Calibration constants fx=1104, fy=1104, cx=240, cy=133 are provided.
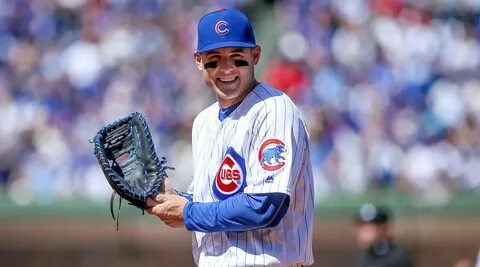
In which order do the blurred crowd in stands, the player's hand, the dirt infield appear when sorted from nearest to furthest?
the player's hand → the dirt infield → the blurred crowd in stands

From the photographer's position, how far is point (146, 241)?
9.61 metres

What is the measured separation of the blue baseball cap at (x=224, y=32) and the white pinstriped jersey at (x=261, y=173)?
0.68 feet

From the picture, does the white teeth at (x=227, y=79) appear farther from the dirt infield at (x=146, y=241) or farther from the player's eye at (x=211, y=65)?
the dirt infield at (x=146, y=241)

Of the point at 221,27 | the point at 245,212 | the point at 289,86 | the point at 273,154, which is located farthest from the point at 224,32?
the point at 289,86

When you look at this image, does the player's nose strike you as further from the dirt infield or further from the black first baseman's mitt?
the dirt infield

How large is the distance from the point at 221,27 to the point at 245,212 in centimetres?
69

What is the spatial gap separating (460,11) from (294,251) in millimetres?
7155

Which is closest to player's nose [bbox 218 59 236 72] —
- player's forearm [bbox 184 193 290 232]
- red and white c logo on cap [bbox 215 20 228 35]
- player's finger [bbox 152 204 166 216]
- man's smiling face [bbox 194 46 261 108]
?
man's smiling face [bbox 194 46 261 108]

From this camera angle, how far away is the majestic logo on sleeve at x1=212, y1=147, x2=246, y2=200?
13.2 feet

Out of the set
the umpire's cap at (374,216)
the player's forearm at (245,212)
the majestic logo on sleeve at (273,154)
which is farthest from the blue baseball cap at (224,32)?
the umpire's cap at (374,216)

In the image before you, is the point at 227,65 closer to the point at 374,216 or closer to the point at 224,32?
the point at 224,32

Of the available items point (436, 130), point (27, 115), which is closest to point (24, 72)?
point (27, 115)

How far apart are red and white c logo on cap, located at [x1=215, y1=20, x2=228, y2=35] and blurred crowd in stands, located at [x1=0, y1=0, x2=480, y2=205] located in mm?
5308

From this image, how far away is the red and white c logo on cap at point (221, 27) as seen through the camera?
404 cm
